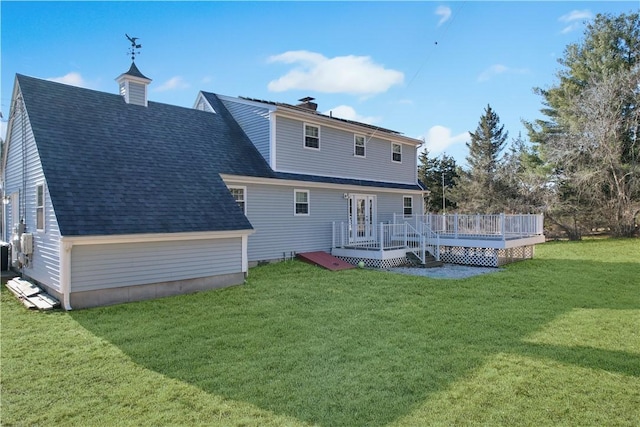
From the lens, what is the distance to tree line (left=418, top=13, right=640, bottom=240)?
22734mm

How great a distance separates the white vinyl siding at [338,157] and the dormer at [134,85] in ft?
14.7

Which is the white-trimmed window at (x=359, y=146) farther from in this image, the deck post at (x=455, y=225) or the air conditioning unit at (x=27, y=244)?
the air conditioning unit at (x=27, y=244)

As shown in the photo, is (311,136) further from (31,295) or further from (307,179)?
(31,295)

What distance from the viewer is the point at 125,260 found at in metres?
8.31

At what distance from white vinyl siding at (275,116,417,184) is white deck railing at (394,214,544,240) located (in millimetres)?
3168

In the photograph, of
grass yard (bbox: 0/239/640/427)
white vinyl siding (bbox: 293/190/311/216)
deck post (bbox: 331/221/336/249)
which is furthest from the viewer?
deck post (bbox: 331/221/336/249)

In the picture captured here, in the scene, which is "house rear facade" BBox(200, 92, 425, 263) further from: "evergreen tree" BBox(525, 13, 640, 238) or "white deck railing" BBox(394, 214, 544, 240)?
"evergreen tree" BBox(525, 13, 640, 238)

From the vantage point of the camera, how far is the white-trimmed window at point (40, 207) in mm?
9011

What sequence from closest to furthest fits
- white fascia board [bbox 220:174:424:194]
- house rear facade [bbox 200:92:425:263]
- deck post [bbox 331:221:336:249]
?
white fascia board [bbox 220:174:424:194]
house rear facade [bbox 200:92:425:263]
deck post [bbox 331:221:336:249]


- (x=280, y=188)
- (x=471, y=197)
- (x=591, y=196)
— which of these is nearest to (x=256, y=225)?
(x=280, y=188)

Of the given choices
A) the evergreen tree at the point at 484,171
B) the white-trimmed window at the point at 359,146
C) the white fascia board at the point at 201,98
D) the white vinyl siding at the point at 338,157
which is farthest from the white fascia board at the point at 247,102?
the evergreen tree at the point at 484,171

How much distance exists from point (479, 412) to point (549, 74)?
105 feet

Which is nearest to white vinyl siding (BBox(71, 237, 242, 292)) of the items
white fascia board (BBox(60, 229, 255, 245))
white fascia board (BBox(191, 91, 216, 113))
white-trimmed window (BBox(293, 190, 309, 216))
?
white fascia board (BBox(60, 229, 255, 245))

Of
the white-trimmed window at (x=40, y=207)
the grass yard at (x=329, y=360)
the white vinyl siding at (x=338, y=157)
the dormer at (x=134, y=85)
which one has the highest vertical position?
the dormer at (x=134, y=85)
